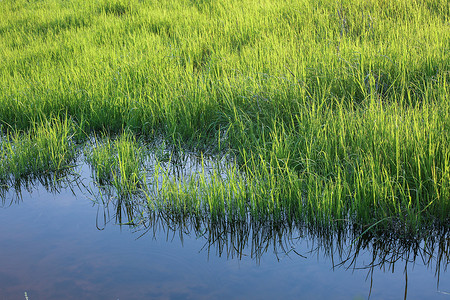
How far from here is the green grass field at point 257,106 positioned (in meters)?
2.38

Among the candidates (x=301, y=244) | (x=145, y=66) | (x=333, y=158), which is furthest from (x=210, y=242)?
(x=145, y=66)

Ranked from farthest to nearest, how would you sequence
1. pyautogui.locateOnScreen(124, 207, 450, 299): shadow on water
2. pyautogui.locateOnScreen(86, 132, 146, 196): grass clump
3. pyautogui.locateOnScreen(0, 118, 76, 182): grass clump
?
pyautogui.locateOnScreen(0, 118, 76, 182): grass clump < pyautogui.locateOnScreen(86, 132, 146, 196): grass clump < pyautogui.locateOnScreen(124, 207, 450, 299): shadow on water

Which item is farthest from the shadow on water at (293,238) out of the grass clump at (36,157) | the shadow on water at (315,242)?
the grass clump at (36,157)

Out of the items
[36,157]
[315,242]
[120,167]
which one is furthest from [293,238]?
[36,157]

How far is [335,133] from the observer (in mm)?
2688

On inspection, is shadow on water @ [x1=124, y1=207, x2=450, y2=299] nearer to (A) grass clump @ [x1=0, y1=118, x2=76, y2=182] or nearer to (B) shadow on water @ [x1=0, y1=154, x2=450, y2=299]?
(B) shadow on water @ [x1=0, y1=154, x2=450, y2=299]

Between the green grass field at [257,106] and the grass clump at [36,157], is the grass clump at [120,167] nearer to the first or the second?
the green grass field at [257,106]

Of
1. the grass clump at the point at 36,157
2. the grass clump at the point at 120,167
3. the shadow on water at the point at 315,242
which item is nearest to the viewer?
the shadow on water at the point at 315,242

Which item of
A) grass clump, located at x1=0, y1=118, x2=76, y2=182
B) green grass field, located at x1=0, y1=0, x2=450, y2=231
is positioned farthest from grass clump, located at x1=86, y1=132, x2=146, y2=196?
grass clump, located at x1=0, y1=118, x2=76, y2=182

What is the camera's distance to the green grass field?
93.5 inches

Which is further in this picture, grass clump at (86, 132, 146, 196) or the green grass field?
grass clump at (86, 132, 146, 196)

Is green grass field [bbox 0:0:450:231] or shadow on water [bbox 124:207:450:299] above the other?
green grass field [bbox 0:0:450:231]

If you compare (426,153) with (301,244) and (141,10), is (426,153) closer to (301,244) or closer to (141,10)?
(301,244)

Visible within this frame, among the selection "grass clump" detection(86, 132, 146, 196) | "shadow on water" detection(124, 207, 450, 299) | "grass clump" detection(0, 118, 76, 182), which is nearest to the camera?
"shadow on water" detection(124, 207, 450, 299)
